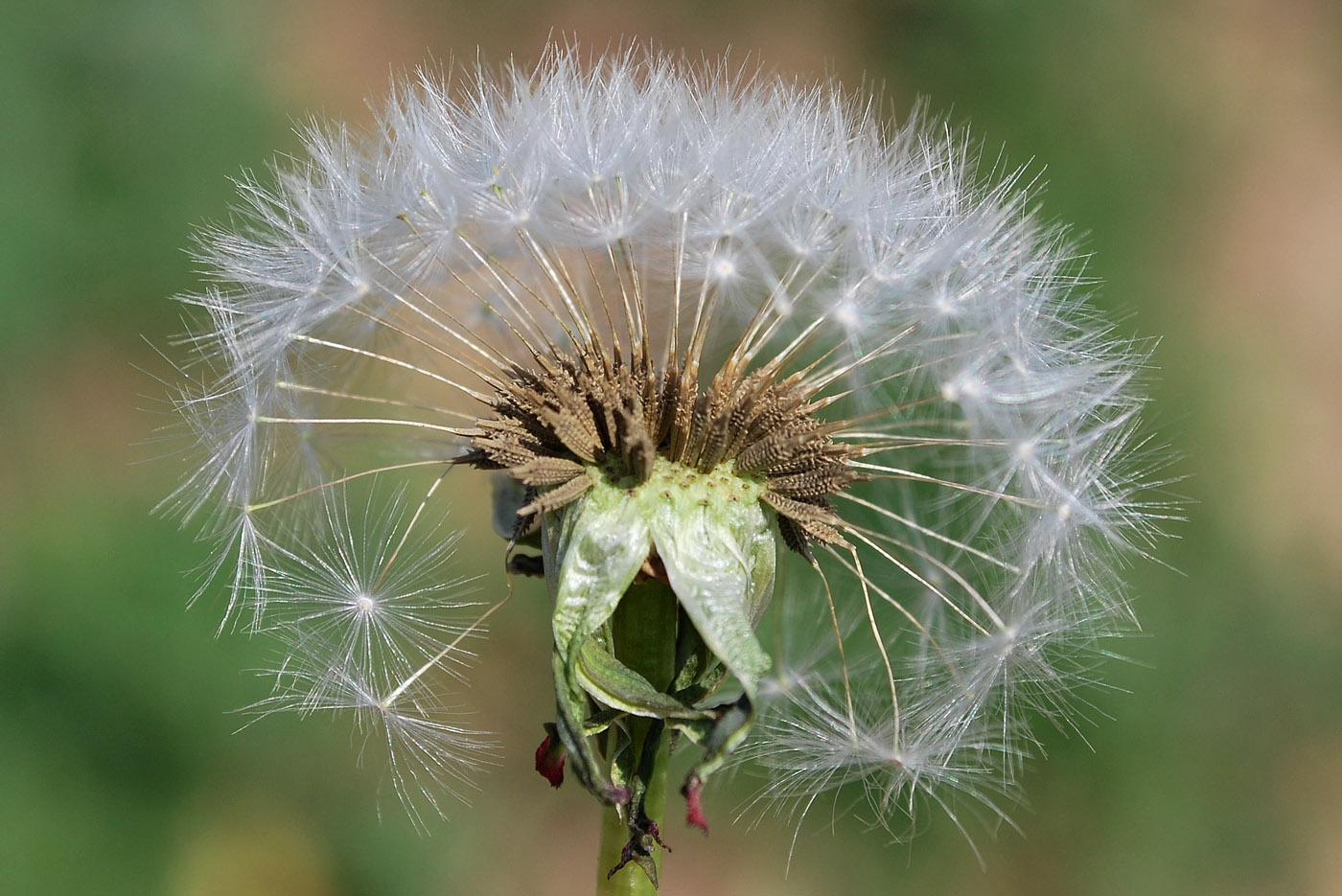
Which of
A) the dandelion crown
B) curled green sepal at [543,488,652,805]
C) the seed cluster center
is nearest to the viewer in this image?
curled green sepal at [543,488,652,805]

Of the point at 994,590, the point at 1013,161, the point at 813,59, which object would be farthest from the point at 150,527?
the point at 813,59

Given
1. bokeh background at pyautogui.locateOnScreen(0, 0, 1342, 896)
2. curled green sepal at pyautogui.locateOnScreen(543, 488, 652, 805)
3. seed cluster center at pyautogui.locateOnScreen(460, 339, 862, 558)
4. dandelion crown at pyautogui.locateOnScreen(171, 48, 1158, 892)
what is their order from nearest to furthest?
curled green sepal at pyautogui.locateOnScreen(543, 488, 652, 805), seed cluster center at pyautogui.locateOnScreen(460, 339, 862, 558), dandelion crown at pyautogui.locateOnScreen(171, 48, 1158, 892), bokeh background at pyautogui.locateOnScreen(0, 0, 1342, 896)

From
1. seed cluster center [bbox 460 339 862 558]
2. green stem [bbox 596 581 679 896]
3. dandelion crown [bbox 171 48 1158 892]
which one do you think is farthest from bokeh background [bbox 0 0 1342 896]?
green stem [bbox 596 581 679 896]

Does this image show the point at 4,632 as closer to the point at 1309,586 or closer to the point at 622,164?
the point at 622,164

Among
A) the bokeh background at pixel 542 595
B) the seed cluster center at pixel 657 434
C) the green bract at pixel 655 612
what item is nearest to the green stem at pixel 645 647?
the green bract at pixel 655 612

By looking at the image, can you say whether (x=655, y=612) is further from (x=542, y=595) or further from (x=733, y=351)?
(x=542, y=595)

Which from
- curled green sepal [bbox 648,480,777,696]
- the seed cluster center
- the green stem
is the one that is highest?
the seed cluster center

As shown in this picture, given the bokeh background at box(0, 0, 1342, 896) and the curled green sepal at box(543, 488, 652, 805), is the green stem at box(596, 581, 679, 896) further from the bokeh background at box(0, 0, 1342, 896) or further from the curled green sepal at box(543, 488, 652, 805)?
the bokeh background at box(0, 0, 1342, 896)

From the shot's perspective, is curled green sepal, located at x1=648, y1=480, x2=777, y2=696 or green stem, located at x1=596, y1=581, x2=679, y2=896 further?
green stem, located at x1=596, y1=581, x2=679, y2=896
